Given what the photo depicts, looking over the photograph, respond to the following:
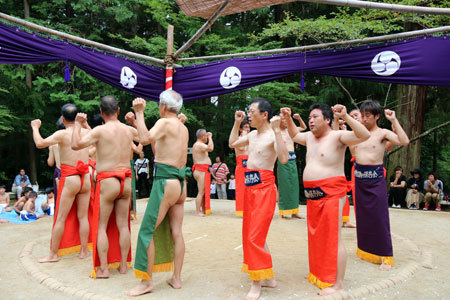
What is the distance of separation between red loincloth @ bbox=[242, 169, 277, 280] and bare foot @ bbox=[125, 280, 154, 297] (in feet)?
2.52

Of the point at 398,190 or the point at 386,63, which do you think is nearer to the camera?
the point at 386,63

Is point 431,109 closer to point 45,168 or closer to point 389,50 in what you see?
point 389,50

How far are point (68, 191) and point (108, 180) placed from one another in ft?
2.83

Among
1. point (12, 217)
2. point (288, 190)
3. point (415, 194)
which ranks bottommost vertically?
point (12, 217)

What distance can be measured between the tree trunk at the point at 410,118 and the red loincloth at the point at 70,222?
8.24 metres

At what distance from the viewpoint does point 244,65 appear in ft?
18.7

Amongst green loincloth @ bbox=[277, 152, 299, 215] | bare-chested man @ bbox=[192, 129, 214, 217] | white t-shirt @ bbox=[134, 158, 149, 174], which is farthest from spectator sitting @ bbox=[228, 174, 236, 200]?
green loincloth @ bbox=[277, 152, 299, 215]

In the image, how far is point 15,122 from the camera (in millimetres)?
10930

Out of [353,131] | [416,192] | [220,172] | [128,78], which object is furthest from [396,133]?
[220,172]

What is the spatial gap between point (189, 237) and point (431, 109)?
11.2m

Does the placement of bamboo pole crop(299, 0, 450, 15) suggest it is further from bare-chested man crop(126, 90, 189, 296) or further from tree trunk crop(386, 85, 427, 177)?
tree trunk crop(386, 85, 427, 177)

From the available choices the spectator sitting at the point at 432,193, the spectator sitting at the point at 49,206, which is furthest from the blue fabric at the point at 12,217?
the spectator sitting at the point at 432,193

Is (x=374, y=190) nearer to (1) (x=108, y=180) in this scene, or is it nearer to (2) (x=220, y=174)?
(1) (x=108, y=180)

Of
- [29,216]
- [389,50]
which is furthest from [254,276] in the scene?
[29,216]
